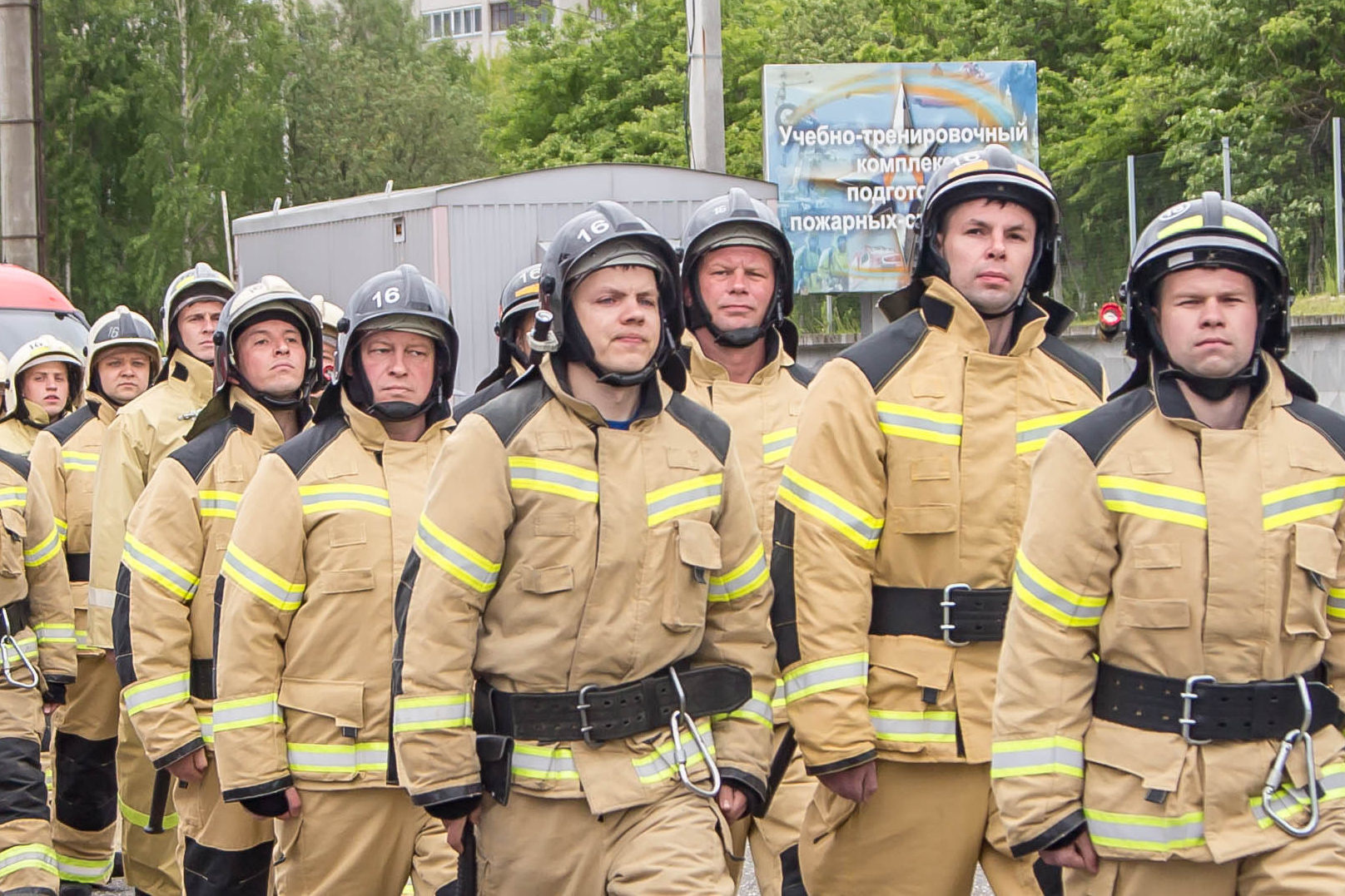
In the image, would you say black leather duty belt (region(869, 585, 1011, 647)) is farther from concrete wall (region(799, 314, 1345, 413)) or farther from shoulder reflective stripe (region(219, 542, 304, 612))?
concrete wall (region(799, 314, 1345, 413))

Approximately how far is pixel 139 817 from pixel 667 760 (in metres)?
4.23

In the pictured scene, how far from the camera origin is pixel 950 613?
17.0ft

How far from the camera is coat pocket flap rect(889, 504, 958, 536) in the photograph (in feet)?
17.0

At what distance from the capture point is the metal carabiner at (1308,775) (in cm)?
429

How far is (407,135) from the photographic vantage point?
60312mm

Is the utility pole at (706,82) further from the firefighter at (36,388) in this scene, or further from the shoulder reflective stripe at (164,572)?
the shoulder reflective stripe at (164,572)

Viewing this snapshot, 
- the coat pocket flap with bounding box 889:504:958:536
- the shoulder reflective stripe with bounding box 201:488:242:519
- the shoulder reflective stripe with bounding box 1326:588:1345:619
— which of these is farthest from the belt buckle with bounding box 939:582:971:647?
the shoulder reflective stripe with bounding box 201:488:242:519

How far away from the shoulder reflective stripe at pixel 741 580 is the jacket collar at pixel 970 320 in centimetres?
85

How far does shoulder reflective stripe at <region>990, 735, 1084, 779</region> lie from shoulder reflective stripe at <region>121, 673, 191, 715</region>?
309 centimetres

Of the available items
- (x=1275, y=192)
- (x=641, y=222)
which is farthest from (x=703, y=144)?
(x=641, y=222)

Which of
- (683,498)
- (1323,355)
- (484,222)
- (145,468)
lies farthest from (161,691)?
(1323,355)

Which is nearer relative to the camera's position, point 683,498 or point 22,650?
point 683,498

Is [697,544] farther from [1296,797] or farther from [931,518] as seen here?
[1296,797]

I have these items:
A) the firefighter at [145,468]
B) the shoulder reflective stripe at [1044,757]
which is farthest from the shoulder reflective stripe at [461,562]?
the firefighter at [145,468]
